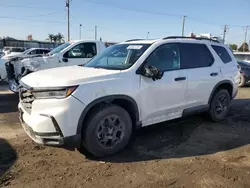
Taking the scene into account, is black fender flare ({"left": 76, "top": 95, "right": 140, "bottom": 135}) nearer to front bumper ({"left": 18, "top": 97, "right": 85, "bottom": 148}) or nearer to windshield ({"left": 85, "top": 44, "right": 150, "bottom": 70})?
front bumper ({"left": 18, "top": 97, "right": 85, "bottom": 148})

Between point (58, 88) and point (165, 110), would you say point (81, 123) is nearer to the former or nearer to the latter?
point (58, 88)

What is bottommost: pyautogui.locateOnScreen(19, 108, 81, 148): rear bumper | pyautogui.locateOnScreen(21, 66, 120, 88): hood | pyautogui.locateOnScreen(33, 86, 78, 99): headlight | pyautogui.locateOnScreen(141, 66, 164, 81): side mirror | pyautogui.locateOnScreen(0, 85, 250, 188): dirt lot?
pyautogui.locateOnScreen(0, 85, 250, 188): dirt lot

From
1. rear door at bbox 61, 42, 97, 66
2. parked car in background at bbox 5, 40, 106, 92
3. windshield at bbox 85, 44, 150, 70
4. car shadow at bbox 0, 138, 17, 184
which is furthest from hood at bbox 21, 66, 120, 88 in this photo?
rear door at bbox 61, 42, 97, 66

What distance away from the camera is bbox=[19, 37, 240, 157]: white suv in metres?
3.74

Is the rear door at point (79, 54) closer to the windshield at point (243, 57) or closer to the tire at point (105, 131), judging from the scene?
the tire at point (105, 131)

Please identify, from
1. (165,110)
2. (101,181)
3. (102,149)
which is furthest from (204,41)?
(101,181)

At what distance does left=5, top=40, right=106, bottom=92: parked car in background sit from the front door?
4.80 metres

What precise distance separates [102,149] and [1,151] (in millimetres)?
1678

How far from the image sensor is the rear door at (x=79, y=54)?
31.7 feet

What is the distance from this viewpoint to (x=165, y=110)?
16.1 feet

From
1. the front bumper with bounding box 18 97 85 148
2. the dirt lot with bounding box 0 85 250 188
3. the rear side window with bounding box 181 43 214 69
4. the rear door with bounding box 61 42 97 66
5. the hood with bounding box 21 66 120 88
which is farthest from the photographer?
the rear door with bounding box 61 42 97 66

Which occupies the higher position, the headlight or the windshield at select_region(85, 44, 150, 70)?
the windshield at select_region(85, 44, 150, 70)

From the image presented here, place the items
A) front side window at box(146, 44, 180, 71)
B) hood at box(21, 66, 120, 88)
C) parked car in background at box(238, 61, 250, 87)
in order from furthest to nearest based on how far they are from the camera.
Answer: parked car in background at box(238, 61, 250, 87), front side window at box(146, 44, 180, 71), hood at box(21, 66, 120, 88)

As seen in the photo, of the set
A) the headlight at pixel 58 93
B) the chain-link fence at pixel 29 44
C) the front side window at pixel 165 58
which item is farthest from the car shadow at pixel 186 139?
the chain-link fence at pixel 29 44
